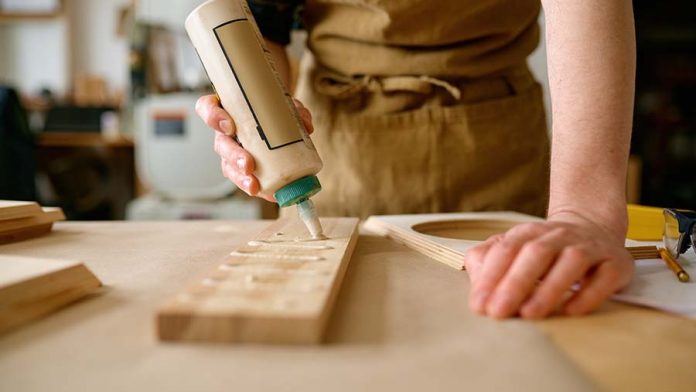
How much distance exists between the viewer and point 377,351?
0.37 metres

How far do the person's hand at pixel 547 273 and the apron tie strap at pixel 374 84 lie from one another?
22.1 inches

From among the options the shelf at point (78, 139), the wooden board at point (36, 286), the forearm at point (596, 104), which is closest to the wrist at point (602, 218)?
the forearm at point (596, 104)

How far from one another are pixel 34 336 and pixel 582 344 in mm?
395

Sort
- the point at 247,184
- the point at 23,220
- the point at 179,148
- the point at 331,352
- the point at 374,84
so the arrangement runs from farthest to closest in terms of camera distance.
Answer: the point at 179,148 → the point at 374,84 → the point at 23,220 → the point at 247,184 → the point at 331,352

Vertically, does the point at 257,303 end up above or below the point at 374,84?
below

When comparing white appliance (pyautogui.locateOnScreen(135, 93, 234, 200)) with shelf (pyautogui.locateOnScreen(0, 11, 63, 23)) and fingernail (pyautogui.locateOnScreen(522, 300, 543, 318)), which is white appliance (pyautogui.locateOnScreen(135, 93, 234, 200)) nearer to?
fingernail (pyautogui.locateOnScreen(522, 300, 543, 318))

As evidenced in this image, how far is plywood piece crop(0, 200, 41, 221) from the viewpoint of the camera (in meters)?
0.72

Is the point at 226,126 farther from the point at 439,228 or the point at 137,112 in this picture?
the point at 137,112

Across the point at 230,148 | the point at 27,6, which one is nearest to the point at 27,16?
the point at 27,6

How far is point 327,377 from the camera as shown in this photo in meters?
0.34

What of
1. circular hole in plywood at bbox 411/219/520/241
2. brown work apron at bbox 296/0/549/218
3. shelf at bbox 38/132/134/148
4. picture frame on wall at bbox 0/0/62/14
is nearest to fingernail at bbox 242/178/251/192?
circular hole in plywood at bbox 411/219/520/241

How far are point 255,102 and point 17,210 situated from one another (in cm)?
38

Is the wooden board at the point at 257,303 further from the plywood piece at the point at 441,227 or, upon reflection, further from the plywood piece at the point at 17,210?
the plywood piece at the point at 17,210

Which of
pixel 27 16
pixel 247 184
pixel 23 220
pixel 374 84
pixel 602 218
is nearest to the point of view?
pixel 602 218
